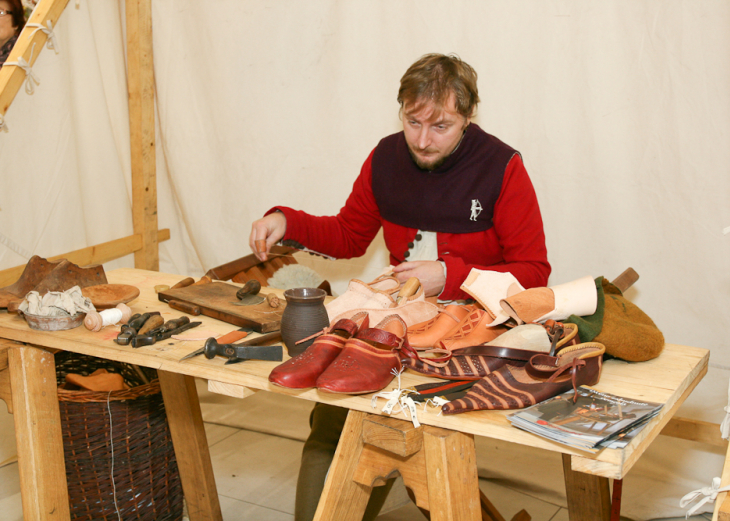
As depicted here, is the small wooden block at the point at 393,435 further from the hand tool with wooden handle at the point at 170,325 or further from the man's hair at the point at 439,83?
the man's hair at the point at 439,83

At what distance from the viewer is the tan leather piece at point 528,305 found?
149cm

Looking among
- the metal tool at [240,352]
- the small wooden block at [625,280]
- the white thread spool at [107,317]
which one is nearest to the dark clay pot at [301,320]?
the metal tool at [240,352]

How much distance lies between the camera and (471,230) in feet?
7.43

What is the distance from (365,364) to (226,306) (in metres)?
0.67

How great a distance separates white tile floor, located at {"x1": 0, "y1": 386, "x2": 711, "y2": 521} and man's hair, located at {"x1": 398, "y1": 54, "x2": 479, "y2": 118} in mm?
1337

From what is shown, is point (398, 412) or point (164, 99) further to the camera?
point (164, 99)

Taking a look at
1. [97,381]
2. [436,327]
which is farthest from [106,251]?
[436,327]

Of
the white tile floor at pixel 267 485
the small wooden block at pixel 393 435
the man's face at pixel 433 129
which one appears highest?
the man's face at pixel 433 129

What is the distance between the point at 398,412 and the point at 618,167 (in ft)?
5.59

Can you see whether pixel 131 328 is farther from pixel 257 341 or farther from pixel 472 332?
pixel 472 332

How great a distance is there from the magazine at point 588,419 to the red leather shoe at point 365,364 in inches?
11.2

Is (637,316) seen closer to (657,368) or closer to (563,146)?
(657,368)

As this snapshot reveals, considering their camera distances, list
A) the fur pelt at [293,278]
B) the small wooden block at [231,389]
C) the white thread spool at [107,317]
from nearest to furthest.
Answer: the small wooden block at [231,389] → the white thread spool at [107,317] → the fur pelt at [293,278]

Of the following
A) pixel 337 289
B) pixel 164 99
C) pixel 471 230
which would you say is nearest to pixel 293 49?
pixel 164 99
